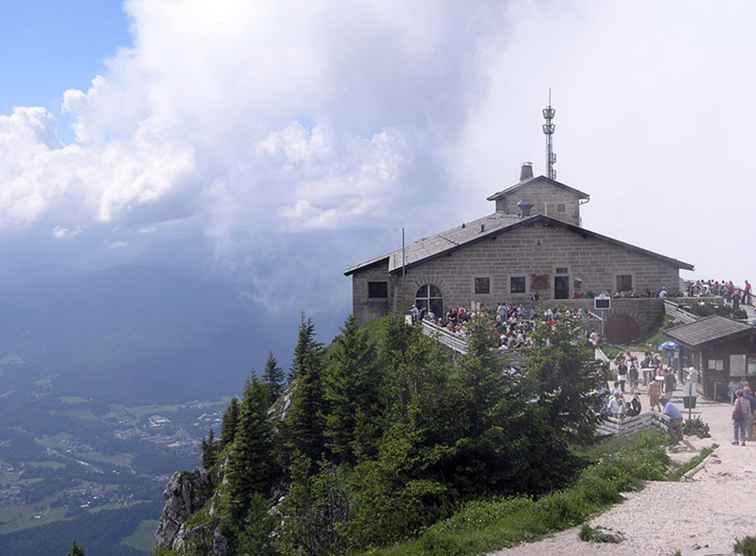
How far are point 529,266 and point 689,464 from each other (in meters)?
23.2

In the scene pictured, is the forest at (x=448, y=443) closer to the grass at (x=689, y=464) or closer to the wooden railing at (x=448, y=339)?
the grass at (x=689, y=464)

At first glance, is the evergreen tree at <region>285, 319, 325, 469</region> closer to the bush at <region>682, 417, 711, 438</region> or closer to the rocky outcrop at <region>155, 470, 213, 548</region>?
the rocky outcrop at <region>155, 470, 213, 548</region>

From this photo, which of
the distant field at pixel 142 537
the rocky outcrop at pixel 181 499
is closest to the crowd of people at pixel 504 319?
the rocky outcrop at pixel 181 499

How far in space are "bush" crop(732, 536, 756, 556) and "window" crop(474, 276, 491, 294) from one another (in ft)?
92.5

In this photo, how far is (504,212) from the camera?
55.2 meters

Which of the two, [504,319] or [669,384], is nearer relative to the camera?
[669,384]

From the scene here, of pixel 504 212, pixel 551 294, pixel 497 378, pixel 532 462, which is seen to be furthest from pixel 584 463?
pixel 504 212

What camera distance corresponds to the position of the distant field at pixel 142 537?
134525 millimetres

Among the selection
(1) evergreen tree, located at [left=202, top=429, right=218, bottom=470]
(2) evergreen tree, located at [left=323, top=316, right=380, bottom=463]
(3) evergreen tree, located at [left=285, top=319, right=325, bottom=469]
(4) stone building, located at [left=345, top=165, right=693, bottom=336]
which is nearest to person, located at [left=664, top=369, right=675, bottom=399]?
(2) evergreen tree, located at [left=323, top=316, right=380, bottom=463]

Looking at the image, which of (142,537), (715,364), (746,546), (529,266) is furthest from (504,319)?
(142,537)

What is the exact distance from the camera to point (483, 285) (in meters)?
41.0

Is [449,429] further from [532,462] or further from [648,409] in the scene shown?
[648,409]

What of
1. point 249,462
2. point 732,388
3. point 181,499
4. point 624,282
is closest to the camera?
point 732,388

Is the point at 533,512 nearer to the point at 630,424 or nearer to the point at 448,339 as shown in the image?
the point at 630,424
